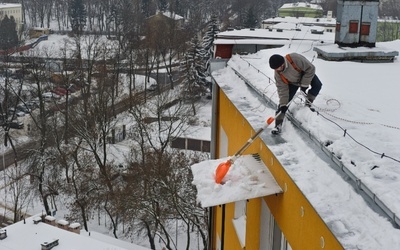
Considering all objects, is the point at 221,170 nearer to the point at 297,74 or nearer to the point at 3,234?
the point at 297,74

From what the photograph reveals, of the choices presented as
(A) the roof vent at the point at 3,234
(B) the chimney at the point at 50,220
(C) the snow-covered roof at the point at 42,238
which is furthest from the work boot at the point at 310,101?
(B) the chimney at the point at 50,220

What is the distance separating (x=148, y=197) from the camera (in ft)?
73.3

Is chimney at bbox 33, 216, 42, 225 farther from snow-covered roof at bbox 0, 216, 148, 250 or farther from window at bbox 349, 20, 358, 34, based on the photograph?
window at bbox 349, 20, 358, 34

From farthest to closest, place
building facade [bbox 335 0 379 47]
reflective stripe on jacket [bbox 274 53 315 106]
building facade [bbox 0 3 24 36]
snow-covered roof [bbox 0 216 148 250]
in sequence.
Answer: building facade [bbox 0 3 24 36] < snow-covered roof [bbox 0 216 148 250] < building facade [bbox 335 0 379 47] < reflective stripe on jacket [bbox 274 53 315 106]

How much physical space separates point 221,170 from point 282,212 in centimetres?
75

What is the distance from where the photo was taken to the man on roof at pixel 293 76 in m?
5.64

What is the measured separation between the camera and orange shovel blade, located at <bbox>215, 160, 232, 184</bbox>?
494 cm

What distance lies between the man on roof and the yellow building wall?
0.61m

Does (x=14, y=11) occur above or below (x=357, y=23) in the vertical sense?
below

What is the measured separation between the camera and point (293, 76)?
577 cm

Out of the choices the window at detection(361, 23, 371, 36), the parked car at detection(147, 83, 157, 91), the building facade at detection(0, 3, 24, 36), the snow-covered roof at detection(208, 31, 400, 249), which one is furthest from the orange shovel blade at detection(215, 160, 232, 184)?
the building facade at detection(0, 3, 24, 36)

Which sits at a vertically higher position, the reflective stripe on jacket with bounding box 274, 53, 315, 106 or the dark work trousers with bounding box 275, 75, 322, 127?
the reflective stripe on jacket with bounding box 274, 53, 315, 106

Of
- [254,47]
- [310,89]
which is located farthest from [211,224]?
[310,89]

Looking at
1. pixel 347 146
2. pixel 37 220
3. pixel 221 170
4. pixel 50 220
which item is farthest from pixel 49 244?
pixel 347 146
